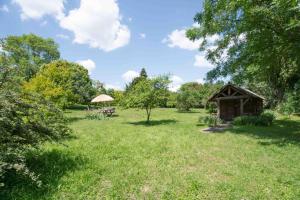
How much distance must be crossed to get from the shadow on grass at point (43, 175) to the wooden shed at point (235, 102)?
18468mm

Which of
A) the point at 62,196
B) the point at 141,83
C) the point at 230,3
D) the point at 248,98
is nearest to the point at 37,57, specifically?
the point at 141,83

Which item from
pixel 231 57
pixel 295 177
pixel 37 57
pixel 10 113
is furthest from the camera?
pixel 37 57

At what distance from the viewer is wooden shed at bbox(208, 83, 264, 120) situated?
22994mm

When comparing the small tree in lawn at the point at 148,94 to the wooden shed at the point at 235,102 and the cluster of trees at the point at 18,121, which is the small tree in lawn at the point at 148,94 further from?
the cluster of trees at the point at 18,121

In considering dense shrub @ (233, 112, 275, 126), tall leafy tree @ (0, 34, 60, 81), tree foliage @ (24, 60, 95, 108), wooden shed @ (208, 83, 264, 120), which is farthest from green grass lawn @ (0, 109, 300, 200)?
tall leafy tree @ (0, 34, 60, 81)

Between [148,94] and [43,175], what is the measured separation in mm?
15298

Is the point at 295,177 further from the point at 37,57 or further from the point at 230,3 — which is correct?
the point at 37,57

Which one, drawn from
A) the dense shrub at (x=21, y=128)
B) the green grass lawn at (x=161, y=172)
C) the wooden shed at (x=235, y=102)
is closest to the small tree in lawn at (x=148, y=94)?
the wooden shed at (x=235, y=102)

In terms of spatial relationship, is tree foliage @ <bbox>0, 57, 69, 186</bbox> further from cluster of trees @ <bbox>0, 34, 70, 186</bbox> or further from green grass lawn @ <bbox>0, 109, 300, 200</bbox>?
green grass lawn @ <bbox>0, 109, 300, 200</bbox>

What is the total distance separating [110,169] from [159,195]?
2146mm

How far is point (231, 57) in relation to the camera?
1658 cm

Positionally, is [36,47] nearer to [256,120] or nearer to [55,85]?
[55,85]

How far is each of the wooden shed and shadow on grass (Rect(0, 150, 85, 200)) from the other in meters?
18.5

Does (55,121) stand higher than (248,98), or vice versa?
(248,98)
